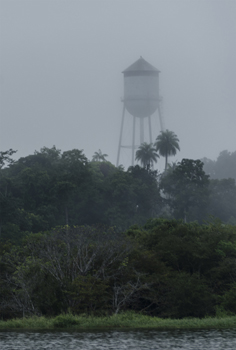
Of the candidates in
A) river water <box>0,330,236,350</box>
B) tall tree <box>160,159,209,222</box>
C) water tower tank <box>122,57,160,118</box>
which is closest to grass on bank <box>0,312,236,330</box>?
river water <box>0,330,236,350</box>

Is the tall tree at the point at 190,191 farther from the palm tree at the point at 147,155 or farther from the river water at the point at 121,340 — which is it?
the river water at the point at 121,340

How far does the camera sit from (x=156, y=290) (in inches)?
1556

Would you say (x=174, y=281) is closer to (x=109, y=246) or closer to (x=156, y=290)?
(x=156, y=290)

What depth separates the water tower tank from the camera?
14450 cm

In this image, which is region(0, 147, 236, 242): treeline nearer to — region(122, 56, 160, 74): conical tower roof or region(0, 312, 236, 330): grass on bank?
region(122, 56, 160, 74): conical tower roof

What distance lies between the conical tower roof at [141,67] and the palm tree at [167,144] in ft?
72.1

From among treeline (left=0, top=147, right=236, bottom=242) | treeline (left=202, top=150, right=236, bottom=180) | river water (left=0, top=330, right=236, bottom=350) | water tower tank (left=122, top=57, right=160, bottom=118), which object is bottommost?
river water (left=0, top=330, right=236, bottom=350)

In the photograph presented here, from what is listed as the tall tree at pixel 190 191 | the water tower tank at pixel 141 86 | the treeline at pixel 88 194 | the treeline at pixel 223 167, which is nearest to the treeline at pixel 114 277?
the treeline at pixel 88 194

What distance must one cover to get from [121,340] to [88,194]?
67406mm

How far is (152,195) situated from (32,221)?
2729 centimetres

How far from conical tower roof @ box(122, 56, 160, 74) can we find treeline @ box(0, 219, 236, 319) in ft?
338

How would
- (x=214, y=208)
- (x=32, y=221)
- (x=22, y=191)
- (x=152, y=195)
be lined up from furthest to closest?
(x=214, y=208), (x=152, y=195), (x=22, y=191), (x=32, y=221)

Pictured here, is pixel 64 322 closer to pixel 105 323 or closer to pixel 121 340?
pixel 105 323

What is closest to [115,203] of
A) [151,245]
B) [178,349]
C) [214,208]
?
[214,208]
